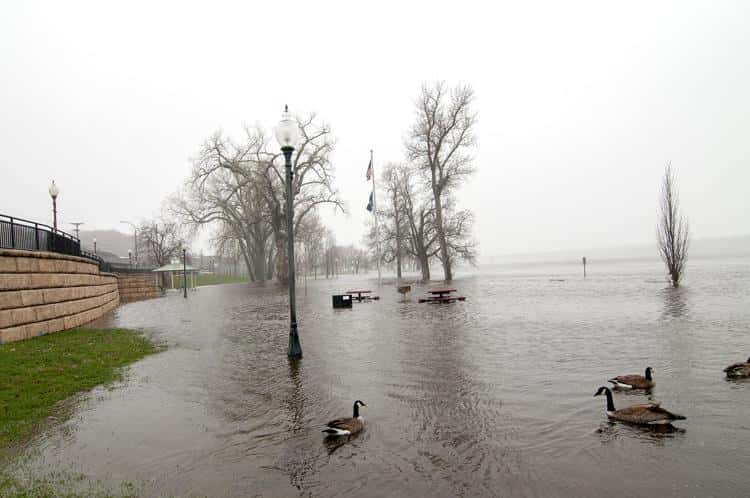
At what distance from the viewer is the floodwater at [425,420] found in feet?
15.1

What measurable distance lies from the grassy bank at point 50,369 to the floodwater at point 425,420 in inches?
21.5

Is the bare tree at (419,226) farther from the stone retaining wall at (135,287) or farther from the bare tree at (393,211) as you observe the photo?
the stone retaining wall at (135,287)

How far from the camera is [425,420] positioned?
6410 mm

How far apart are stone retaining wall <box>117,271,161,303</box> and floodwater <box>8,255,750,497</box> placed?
25.6m

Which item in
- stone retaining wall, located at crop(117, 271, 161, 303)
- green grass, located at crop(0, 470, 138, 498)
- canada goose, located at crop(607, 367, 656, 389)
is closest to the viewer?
green grass, located at crop(0, 470, 138, 498)

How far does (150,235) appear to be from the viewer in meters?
62.1

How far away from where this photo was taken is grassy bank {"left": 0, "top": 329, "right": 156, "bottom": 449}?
6547mm

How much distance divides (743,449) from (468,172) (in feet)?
139

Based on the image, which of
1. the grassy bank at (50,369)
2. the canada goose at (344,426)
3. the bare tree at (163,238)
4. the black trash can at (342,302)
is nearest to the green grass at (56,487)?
the grassy bank at (50,369)

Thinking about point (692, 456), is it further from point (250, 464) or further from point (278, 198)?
point (278, 198)

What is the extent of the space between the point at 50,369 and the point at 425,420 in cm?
769

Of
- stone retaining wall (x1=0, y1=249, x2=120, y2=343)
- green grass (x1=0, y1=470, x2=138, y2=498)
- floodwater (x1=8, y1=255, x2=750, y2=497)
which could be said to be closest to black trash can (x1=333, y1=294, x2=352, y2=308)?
floodwater (x1=8, y1=255, x2=750, y2=497)

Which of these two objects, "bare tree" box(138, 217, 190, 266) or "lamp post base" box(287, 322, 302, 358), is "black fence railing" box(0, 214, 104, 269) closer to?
"lamp post base" box(287, 322, 302, 358)

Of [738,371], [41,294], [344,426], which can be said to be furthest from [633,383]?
[41,294]
